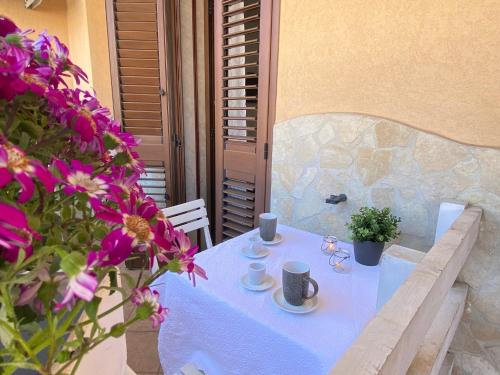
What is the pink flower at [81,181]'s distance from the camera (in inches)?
10.2

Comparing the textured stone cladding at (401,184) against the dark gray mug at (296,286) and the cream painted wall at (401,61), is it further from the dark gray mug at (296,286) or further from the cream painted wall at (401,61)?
the dark gray mug at (296,286)

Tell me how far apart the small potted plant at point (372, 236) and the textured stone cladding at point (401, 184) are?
255mm

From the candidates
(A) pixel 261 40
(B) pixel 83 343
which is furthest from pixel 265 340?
(A) pixel 261 40

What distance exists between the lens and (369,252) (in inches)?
46.0

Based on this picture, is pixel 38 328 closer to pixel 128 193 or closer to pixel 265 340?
pixel 128 193

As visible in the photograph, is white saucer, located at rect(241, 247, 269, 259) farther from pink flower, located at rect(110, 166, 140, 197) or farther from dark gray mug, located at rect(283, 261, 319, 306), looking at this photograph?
pink flower, located at rect(110, 166, 140, 197)

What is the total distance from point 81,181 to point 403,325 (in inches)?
18.8

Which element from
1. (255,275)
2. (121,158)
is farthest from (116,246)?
(255,275)

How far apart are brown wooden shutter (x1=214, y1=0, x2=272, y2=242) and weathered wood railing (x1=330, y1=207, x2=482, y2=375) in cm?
136

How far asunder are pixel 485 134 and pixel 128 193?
1323mm

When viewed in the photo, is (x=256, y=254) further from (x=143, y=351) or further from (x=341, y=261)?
(x=143, y=351)

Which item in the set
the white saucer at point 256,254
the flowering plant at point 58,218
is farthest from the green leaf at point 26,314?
the white saucer at point 256,254

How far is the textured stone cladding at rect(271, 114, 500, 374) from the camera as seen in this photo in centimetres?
117

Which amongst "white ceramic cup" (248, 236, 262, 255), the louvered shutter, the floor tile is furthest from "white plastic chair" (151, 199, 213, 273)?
the louvered shutter
